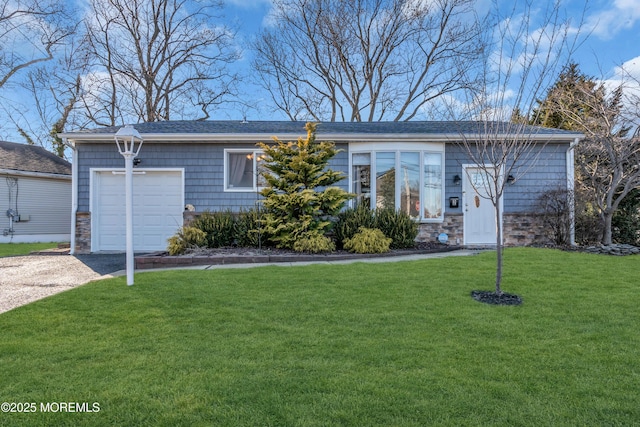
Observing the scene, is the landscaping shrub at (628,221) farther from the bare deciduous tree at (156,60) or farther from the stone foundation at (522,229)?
the bare deciduous tree at (156,60)

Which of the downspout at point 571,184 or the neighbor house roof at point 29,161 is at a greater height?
the neighbor house roof at point 29,161

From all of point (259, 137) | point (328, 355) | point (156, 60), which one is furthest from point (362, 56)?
point (328, 355)

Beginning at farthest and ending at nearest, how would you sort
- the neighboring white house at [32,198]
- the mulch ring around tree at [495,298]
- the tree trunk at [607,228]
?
the neighboring white house at [32,198] → the tree trunk at [607,228] → the mulch ring around tree at [495,298]

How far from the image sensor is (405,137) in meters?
8.48

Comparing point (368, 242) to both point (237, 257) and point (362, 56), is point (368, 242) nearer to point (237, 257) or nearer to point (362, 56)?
point (237, 257)

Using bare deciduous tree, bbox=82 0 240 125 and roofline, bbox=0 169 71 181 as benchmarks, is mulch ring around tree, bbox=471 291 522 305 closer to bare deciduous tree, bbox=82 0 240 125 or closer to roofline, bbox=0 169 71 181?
roofline, bbox=0 169 71 181

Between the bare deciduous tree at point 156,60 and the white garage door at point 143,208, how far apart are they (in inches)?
407

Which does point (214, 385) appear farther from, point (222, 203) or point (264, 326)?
point (222, 203)

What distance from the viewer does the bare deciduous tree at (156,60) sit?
16984mm

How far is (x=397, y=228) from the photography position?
7.59 metres

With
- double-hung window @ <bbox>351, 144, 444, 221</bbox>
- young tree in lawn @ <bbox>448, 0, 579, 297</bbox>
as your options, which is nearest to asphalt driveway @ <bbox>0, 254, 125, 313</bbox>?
young tree in lawn @ <bbox>448, 0, 579, 297</bbox>

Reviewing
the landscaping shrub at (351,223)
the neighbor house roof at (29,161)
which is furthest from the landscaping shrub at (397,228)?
the neighbor house roof at (29,161)

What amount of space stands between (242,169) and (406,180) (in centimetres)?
417

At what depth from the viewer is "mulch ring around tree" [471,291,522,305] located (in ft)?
12.0
